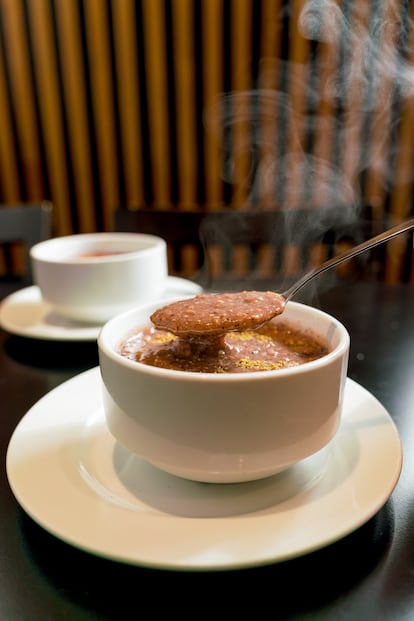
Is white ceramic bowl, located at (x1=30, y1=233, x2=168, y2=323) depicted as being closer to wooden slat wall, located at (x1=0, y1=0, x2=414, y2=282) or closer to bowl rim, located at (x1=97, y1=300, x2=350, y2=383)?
bowl rim, located at (x1=97, y1=300, x2=350, y2=383)

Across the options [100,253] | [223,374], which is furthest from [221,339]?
[100,253]

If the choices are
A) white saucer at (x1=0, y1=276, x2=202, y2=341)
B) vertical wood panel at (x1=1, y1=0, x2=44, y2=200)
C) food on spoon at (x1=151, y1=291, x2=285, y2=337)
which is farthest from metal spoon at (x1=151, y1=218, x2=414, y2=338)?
vertical wood panel at (x1=1, y1=0, x2=44, y2=200)

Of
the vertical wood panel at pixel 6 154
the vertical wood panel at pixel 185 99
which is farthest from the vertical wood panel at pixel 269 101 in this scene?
the vertical wood panel at pixel 6 154

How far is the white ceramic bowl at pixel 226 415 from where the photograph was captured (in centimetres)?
58

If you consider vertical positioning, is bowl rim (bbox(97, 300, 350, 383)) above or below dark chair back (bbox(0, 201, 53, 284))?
above

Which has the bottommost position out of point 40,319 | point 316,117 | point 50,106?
point 40,319

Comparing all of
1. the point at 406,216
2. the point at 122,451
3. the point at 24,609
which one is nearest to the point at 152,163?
the point at 406,216

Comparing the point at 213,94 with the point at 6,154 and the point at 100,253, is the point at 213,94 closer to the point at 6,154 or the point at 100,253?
the point at 6,154

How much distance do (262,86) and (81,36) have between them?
105 centimetres

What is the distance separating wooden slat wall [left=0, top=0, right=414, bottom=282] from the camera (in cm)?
300

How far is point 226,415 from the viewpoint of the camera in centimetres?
58

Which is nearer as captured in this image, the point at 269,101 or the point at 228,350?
the point at 228,350

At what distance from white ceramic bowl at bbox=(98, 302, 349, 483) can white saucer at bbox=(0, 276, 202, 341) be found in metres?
Result: 0.54

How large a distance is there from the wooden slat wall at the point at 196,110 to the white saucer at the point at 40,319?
1680 mm
